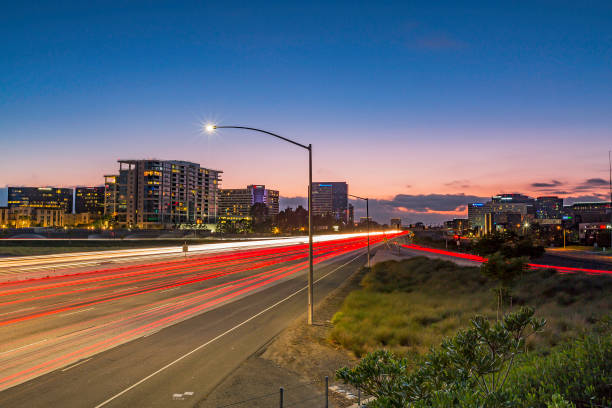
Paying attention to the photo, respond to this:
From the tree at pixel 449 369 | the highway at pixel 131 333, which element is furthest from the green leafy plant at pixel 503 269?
the tree at pixel 449 369

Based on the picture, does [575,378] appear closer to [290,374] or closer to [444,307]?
[290,374]

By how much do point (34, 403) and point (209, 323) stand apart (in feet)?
29.6

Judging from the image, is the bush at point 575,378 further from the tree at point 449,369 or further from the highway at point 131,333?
the highway at point 131,333

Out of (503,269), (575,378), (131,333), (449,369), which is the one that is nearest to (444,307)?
(503,269)

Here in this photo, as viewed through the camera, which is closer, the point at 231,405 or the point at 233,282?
the point at 231,405

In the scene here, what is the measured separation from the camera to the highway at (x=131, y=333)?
10.6m

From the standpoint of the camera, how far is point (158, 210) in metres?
194

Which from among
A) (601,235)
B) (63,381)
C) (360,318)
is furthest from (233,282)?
(601,235)

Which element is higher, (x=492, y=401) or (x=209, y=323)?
(x=492, y=401)

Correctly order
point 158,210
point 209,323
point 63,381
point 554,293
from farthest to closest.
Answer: point 158,210 < point 554,293 < point 209,323 < point 63,381

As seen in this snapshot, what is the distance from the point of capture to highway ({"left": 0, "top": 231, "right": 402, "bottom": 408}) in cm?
1062

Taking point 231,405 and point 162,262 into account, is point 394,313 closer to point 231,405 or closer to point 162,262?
point 231,405

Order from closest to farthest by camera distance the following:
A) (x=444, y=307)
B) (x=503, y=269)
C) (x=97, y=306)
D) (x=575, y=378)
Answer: (x=575, y=378) → (x=503, y=269) → (x=444, y=307) → (x=97, y=306)

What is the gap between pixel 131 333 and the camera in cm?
1625
